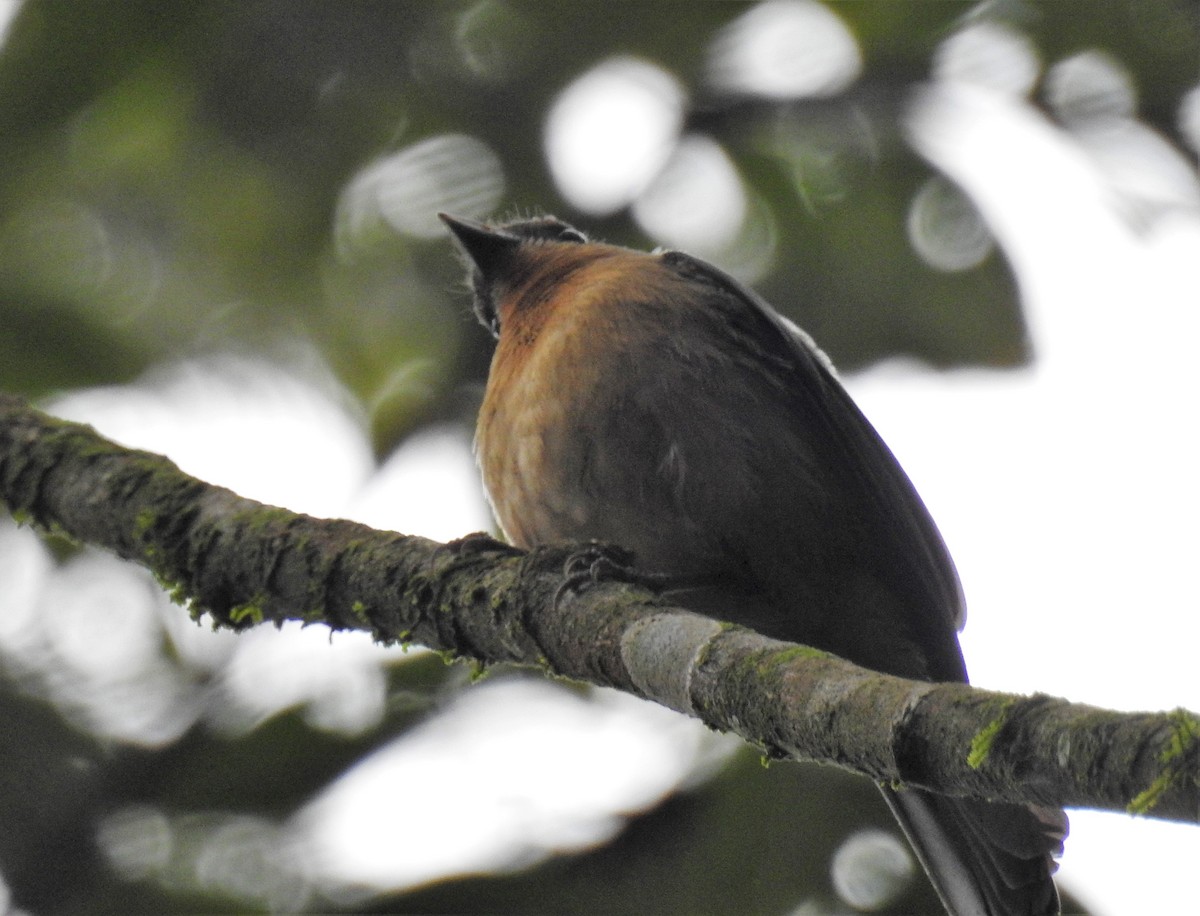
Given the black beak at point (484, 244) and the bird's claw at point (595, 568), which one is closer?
Answer: the bird's claw at point (595, 568)

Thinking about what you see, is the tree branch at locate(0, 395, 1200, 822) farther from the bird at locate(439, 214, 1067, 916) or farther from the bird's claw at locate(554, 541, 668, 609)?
the bird at locate(439, 214, 1067, 916)

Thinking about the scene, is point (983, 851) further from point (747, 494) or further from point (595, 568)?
point (595, 568)

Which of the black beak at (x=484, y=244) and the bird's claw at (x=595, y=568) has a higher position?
the black beak at (x=484, y=244)

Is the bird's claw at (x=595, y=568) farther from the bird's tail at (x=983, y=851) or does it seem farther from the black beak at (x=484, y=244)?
the black beak at (x=484, y=244)

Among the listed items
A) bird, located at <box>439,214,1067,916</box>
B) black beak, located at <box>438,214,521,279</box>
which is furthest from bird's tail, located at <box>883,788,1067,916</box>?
black beak, located at <box>438,214,521,279</box>

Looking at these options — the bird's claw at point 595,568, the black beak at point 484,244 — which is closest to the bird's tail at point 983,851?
the bird's claw at point 595,568

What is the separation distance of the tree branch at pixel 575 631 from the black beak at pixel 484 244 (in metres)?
1.84

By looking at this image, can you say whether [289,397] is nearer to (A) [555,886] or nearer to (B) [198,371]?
(B) [198,371]

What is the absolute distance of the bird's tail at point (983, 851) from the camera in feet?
13.2

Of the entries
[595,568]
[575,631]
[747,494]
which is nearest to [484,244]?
[747,494]

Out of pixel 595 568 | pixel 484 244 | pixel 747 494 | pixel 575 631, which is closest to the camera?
pixel 575 631

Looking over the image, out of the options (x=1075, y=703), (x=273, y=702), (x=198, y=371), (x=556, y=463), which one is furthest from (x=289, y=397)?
(x=1075, y=703)

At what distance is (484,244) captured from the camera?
207 inches

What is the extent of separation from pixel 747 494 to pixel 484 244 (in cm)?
170
